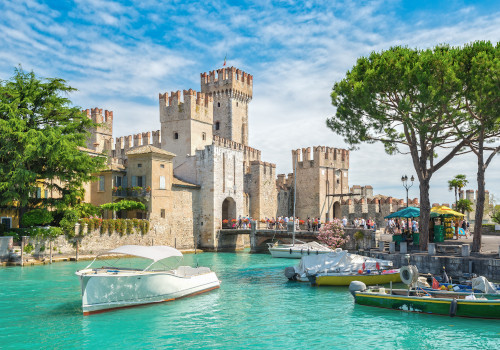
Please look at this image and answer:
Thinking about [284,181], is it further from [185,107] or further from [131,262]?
[131,262]

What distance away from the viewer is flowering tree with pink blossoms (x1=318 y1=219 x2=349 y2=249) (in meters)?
31.1

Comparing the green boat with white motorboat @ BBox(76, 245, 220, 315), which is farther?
white motorboat @ BBox(76, 245, 220, 315)

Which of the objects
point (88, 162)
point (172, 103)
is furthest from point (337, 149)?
point (88, 162)

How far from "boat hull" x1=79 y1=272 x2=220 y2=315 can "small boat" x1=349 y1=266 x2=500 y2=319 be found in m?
5.76

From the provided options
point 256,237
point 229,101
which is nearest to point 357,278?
point 256,237

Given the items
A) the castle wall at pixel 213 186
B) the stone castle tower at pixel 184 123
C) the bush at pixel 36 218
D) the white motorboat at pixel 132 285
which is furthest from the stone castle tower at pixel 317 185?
the white motorboat at pixel 132 285

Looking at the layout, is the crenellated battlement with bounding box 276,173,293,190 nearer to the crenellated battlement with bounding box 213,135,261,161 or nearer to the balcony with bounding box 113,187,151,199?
the crenellated battlement with bounding box 213,135,261,161

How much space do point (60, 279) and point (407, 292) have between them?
1407 centimetres

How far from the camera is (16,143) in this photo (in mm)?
26859

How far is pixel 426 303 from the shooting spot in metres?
13.7

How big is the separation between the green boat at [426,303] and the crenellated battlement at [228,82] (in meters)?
36.4

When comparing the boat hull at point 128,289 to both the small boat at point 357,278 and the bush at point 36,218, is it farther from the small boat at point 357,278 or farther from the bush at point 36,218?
the bush at point 36,218

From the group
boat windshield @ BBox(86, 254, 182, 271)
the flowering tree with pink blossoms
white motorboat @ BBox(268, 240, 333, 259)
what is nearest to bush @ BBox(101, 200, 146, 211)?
boat windshield @ BBox(86, 254, 182, 271)

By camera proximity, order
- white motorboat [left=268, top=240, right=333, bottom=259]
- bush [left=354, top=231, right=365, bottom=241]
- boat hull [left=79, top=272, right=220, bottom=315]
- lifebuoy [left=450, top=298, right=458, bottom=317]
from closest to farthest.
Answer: lifebuoy [left=450, top=298, right=458, bottom=317]
boat hull [left=79, top=272, right=220, bottom=315]
bush [left=354, top=231, right=365, bottom=241]
white motorboat [left=268, top=240, right=333, bottom=259]
